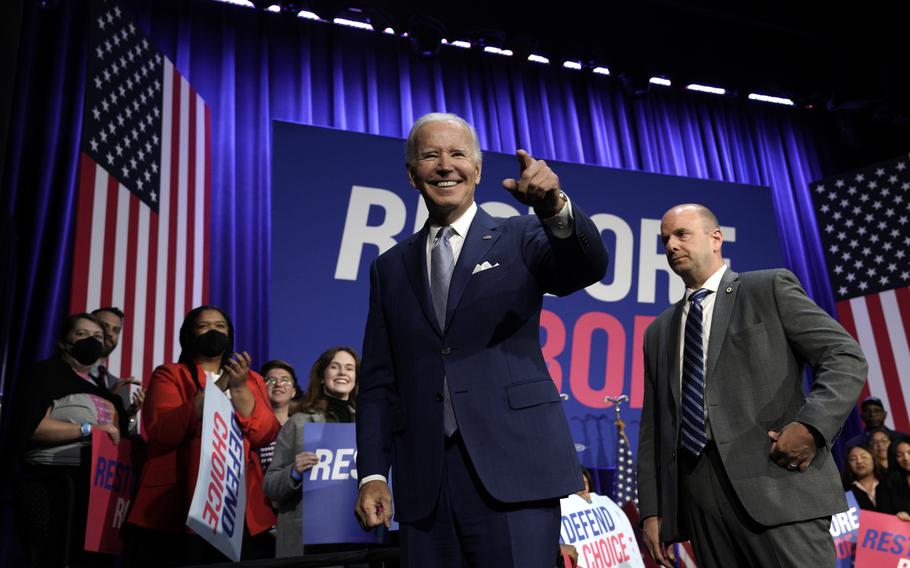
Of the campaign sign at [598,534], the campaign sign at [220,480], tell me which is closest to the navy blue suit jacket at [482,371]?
the campaign sign at [220,480]

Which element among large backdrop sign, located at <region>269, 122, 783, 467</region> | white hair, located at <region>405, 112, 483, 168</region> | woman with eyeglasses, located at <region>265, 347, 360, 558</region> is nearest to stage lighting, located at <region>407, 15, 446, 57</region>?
large backdrop sign, located at <region>269, 122, 783, 467</region>

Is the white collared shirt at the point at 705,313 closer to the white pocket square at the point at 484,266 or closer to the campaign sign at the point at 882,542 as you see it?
the white pocket square at the point at 484,266

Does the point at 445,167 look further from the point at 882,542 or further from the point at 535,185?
the point at 882,542

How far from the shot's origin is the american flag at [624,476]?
18.8 feet

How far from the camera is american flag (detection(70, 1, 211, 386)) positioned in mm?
4859

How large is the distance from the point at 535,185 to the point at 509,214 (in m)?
5.13

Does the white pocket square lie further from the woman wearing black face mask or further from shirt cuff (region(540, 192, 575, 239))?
the woman wearing black face mask

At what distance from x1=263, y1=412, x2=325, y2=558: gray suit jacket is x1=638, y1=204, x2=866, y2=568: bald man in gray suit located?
4.39ft

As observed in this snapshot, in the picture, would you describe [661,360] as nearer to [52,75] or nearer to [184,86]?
[184,86]

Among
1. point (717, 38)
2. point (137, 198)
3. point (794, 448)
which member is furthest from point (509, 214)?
point (794, 448)

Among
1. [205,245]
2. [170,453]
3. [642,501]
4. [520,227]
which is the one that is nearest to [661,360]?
[642,501]

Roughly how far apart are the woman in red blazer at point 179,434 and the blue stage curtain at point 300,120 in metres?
2.65

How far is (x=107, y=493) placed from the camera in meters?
2.79

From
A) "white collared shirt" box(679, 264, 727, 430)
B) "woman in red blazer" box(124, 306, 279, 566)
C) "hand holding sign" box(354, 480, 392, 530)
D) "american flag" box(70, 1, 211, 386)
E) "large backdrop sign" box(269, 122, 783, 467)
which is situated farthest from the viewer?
"large backdrop sign" box(269, 122, 783, 467)
